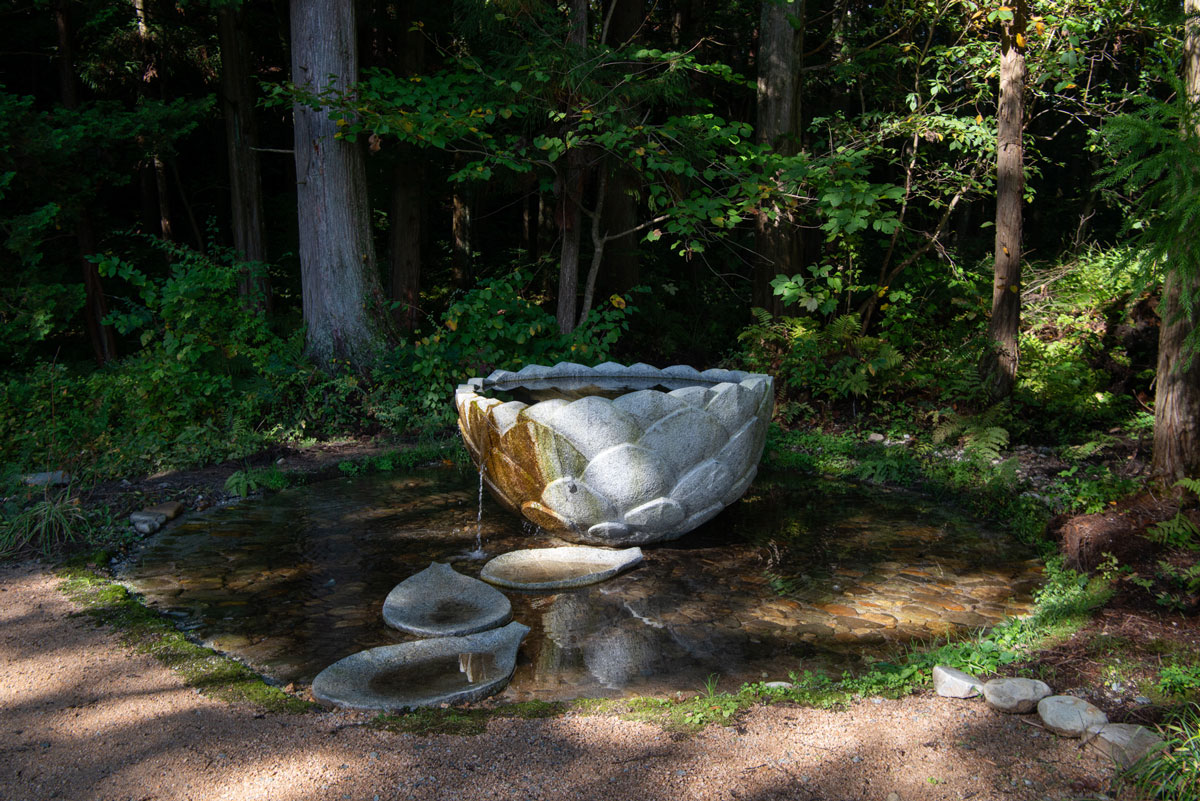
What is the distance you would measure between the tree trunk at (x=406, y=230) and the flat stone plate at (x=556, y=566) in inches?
283

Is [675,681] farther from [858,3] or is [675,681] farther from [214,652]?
[858,3]

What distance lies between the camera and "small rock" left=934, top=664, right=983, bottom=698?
2887mm

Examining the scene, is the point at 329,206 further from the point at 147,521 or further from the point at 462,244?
the point at 462,244

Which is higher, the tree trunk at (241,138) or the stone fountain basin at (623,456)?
the tree trunk at (241,138)

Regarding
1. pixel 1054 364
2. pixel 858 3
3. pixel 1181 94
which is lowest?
pixel 1054 364

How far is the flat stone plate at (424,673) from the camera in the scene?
3.02 metres

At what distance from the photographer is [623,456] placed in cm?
440

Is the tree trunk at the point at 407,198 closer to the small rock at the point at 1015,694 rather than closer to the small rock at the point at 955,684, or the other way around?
the small rock at the point at 955,684

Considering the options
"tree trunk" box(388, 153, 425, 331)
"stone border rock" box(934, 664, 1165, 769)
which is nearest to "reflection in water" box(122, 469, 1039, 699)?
"stone border rock" box(934, 664, 1165, 769)

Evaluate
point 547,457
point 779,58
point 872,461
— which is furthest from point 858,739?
point 779,58

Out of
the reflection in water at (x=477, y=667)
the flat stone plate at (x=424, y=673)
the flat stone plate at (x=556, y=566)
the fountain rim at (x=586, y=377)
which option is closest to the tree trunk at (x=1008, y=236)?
the fountain rim at (x=586, y=377)

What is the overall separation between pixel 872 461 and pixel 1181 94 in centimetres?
384

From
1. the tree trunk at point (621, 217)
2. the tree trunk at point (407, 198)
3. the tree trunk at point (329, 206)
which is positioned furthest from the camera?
the tree trunk at point (621, 217)

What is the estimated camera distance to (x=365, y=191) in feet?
28.1
